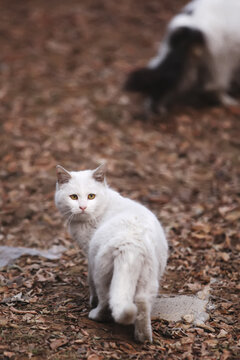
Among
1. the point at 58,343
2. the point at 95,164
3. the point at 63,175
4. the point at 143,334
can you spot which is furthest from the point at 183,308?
the point at 95,164

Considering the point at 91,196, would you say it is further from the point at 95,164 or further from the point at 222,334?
the point at 95,164

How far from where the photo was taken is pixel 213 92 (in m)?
7.91

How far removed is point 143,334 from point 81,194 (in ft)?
3.79

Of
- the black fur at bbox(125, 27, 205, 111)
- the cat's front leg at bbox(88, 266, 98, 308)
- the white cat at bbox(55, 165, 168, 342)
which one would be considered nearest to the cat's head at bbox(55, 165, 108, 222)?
the white cat at bbox(55, 165, 168, 342)

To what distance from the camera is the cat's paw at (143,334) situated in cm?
295

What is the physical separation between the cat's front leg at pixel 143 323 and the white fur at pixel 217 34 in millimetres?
5372

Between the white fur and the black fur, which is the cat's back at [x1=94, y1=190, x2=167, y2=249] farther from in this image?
the white fur

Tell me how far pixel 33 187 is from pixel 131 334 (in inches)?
123

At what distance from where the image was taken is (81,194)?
3576 mm

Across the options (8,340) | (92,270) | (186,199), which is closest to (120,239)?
(92,270)

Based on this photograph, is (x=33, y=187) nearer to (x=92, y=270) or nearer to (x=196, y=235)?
(x=196, y=235)

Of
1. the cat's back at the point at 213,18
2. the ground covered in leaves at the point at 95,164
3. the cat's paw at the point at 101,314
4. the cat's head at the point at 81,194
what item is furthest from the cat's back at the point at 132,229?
the cat's back at the point at 213,18

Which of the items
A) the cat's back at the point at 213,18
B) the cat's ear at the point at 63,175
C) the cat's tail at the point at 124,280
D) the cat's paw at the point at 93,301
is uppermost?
the cat's back at the point at 213,18

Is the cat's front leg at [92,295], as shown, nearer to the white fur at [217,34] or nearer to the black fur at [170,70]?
the black fur at [170,70]
